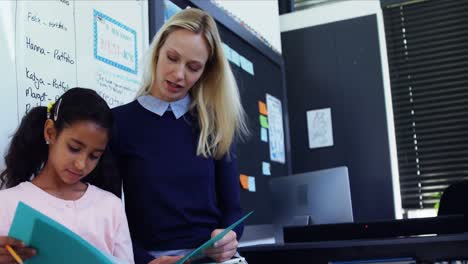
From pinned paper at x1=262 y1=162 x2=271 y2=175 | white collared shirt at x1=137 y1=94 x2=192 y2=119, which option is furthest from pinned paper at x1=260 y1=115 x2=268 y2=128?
white collared shirt at x1=137 y1=94 x2=192 y2=119

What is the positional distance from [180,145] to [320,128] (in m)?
2.64

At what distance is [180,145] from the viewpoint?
1395 millimetres

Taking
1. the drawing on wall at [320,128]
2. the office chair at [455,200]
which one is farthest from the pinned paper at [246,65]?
the office chair at [455,200]

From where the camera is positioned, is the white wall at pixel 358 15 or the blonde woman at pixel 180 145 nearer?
the blonde woman at pixel 180 145

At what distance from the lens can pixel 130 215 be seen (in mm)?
1359

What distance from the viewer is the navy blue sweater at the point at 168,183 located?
1315 millimetres

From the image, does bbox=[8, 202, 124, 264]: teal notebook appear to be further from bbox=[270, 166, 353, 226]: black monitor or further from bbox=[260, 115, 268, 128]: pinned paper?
bbox=[260, 115, 268, 128]: pinned paper

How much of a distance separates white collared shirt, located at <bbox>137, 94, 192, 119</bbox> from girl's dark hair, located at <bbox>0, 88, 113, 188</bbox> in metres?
0.18

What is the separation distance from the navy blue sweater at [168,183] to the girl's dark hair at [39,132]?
0.09 meters

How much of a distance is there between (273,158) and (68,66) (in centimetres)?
202

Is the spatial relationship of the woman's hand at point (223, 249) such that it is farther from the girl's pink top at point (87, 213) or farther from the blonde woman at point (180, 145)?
the girl's pink top at point (87, 213)

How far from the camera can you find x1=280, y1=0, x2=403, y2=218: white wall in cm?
375

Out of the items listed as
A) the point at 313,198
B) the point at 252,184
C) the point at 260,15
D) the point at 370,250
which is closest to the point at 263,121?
the point at 252,184

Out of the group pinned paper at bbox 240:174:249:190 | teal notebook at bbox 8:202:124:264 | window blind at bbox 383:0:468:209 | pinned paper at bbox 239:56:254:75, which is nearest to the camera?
teal notebook at bbox 8:202:124:264
